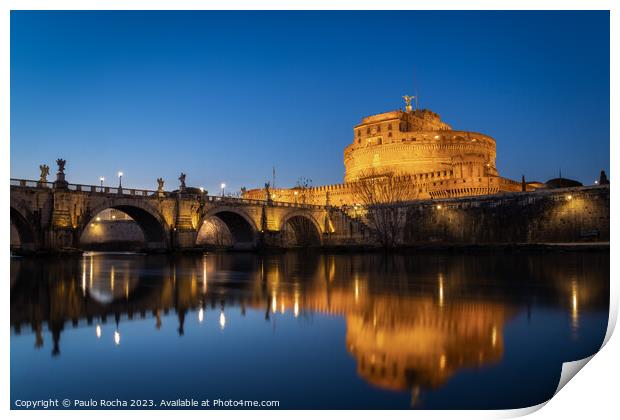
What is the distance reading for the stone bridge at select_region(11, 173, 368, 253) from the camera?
30.6 metres

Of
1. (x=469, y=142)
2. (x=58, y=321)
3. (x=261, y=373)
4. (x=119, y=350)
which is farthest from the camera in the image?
(x=469, y=142)

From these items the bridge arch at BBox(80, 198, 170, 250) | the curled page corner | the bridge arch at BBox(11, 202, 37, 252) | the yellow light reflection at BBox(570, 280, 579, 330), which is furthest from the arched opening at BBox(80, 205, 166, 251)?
the curled page corner

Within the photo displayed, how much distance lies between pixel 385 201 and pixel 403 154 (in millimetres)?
14440

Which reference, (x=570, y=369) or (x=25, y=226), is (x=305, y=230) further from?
(x=570, y=369)

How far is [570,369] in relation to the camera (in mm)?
5609

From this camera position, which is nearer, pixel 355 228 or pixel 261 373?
pixel 261 373

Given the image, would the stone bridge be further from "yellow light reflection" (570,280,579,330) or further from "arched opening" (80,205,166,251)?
"yellow light reflection" (570,280,579,330)

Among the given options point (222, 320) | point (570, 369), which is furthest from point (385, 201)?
point (570, 369)

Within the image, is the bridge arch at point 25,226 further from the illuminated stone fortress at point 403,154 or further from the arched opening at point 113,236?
the illuminated stone fortress at point 403,154

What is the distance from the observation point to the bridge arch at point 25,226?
29.6 metres
